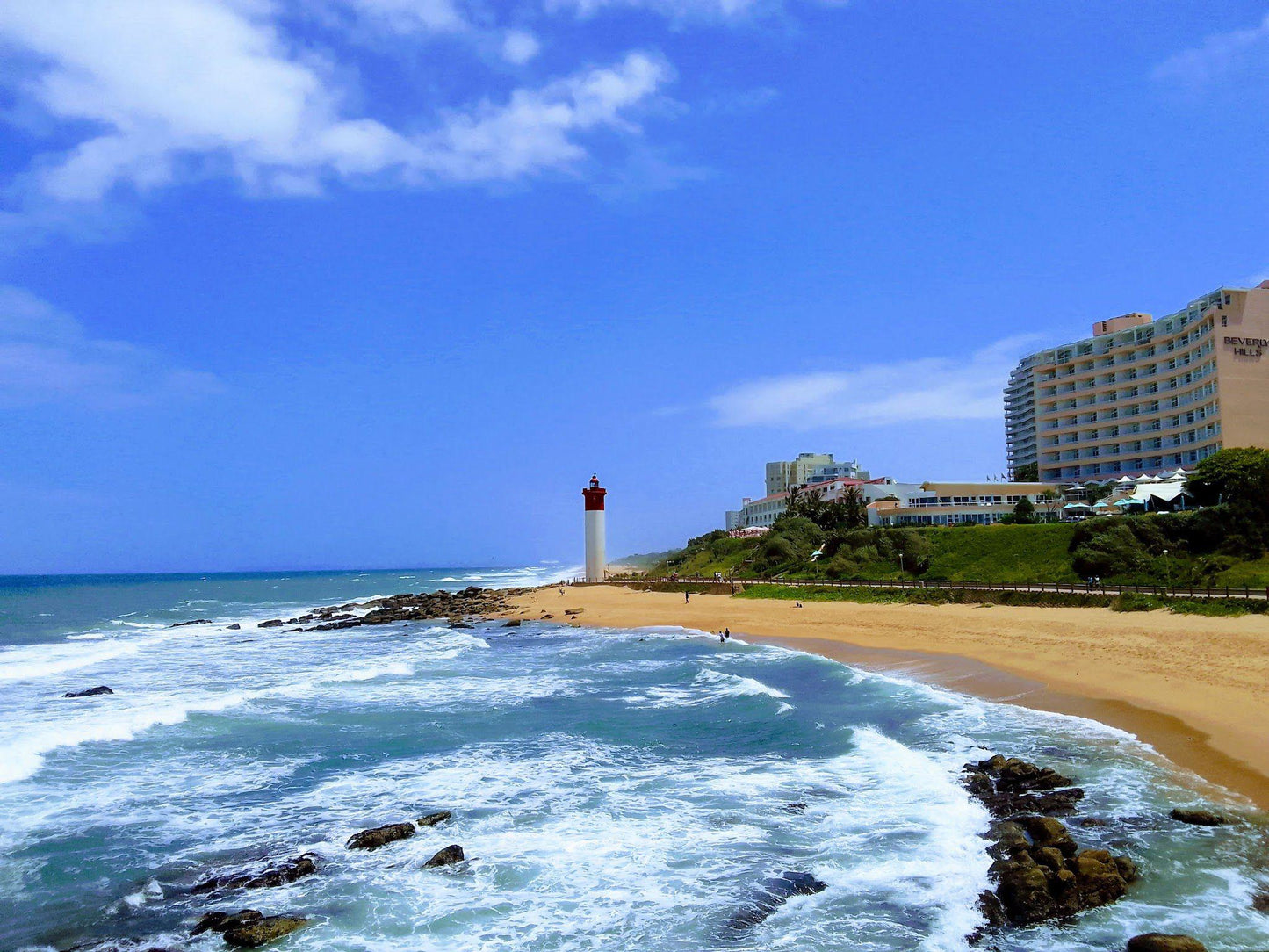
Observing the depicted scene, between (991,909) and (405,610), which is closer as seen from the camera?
(991,909)

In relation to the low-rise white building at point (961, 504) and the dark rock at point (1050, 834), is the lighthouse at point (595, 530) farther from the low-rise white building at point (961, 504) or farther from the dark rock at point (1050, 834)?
the dark rock at point (1050, 834)

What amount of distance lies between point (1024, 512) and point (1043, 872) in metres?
56.0

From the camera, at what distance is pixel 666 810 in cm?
1400

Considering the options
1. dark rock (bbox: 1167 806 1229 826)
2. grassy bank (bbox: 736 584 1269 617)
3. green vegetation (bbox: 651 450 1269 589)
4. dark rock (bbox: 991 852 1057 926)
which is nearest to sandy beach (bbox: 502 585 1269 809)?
grassy bank (bbox: 736 584 1269 617)

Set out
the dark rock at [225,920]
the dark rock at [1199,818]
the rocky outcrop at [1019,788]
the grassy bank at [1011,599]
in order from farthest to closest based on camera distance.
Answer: the grassy bank at [1011,599]
the rocky outcrop at [1019,788]
the dark rock at [1199,818]
the dark rock at [225,920]

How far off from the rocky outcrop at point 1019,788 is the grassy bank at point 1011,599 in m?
18.6

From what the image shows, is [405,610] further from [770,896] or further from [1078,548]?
[770,896]

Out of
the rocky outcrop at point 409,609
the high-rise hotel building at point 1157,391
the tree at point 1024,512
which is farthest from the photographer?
the high-rise hotel building at point 1157,391

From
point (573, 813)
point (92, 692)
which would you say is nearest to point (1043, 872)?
point (573, 813)

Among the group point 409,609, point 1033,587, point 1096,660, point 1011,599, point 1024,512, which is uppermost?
point 1024,512

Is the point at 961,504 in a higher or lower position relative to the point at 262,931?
higher

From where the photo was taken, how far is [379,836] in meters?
12.9

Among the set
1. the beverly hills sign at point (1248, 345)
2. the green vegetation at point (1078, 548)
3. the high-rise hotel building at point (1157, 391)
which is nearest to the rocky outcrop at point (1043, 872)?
the green vegetation at point (1078, 548)

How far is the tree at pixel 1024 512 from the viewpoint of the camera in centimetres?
5989
